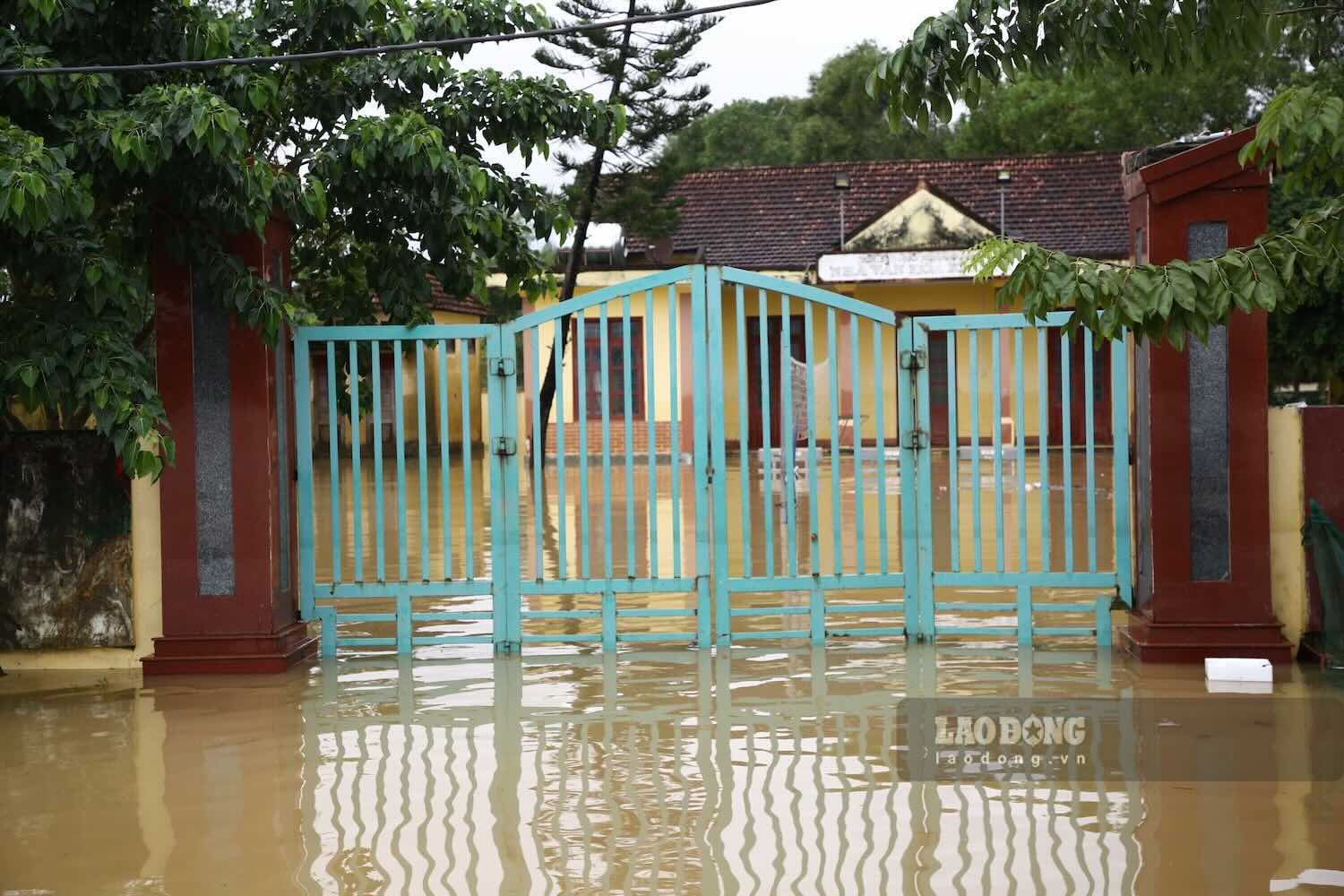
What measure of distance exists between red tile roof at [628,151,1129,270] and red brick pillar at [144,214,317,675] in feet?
67.2

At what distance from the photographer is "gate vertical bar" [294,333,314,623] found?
8.75 meters

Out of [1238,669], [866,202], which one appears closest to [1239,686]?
[1238,669]

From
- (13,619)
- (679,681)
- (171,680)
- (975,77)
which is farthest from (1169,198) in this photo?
(13,619)

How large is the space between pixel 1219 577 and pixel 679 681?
2.78 meters

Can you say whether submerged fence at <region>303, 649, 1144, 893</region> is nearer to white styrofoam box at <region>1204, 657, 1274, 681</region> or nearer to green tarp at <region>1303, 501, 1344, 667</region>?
white styrofoam box at <region>1204, 657, 1274, 681</region>

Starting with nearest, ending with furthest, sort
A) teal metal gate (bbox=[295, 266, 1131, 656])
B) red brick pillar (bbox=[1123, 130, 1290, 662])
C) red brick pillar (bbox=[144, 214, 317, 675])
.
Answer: red brick pillar (bbox=[1123, 130, 1290, 662]), red brick pillar (bbox=[144, 214, 317, 675]), teal metal gate (bbox=[295, 266, 1131, 656])

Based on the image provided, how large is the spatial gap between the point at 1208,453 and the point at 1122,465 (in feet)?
1.81

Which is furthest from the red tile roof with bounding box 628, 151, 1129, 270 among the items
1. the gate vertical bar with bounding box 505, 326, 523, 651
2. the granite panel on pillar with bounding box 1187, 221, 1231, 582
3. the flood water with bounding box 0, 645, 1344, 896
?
the flood water with bounding box 0, 645, 1344, 896

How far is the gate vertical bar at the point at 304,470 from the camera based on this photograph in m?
8.75

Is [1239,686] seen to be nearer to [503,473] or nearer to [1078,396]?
[503,473]

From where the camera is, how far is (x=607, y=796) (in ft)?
19.0

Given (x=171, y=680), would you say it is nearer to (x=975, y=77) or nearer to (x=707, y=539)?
(x=707, y=539)

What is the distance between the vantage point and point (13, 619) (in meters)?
8.59

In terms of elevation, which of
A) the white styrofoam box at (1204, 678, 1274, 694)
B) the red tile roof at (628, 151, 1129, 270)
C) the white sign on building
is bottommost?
the white styrofoam box at (1204, 678, 1274, 694)
